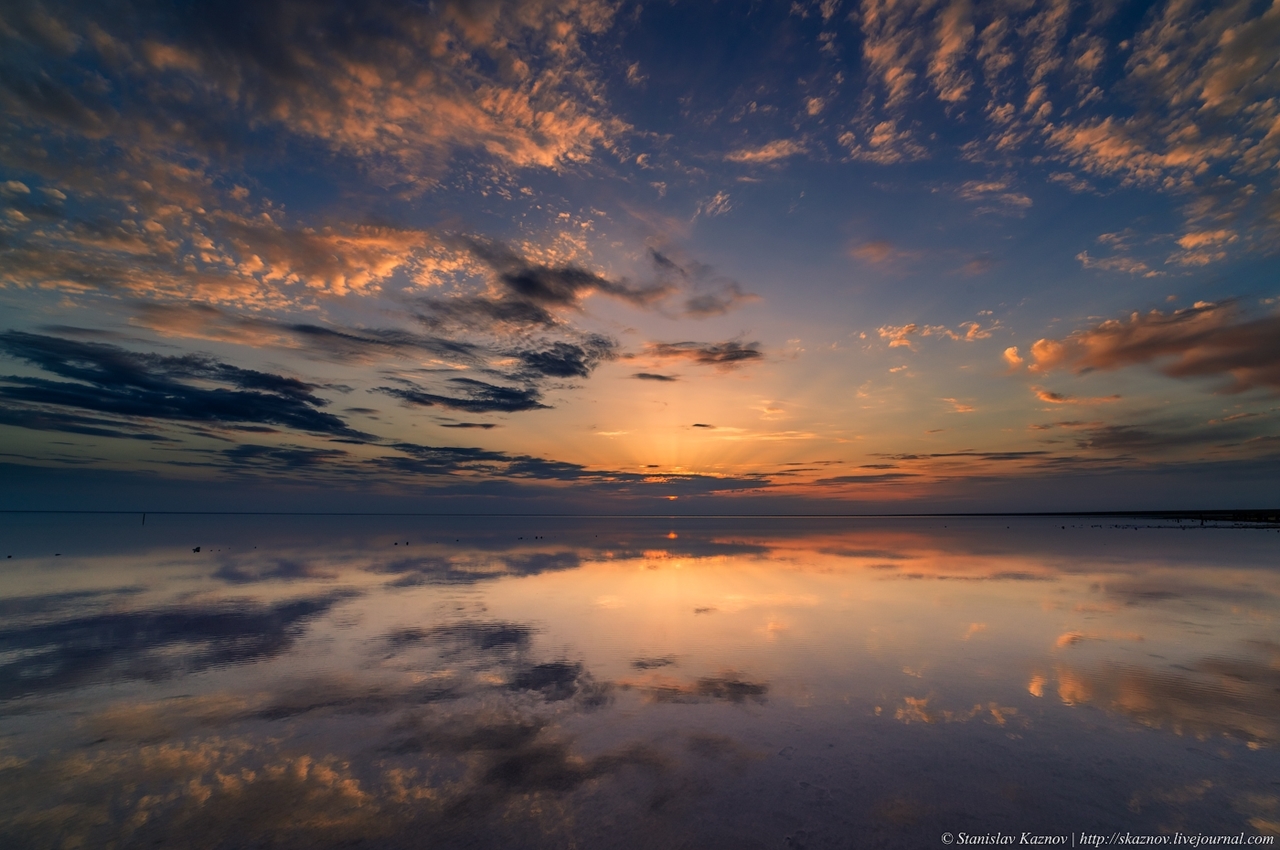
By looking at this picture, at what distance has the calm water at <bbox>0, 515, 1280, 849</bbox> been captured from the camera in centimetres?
796

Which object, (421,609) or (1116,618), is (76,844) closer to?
(421,609)

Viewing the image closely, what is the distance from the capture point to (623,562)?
41656mm

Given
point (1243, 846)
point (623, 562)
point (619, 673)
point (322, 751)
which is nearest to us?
point (1243, 846)

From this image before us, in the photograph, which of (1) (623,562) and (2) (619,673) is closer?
(2) (619,673)

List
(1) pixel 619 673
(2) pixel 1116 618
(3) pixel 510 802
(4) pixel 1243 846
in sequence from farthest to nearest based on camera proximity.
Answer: (2) pixel 1116 618, (1) pixel 619 673, (3) pixel 510 802, (4) pixel 1243 846

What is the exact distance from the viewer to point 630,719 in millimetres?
11531

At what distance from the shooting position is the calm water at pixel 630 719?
796 centimetres

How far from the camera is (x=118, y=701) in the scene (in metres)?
12.7

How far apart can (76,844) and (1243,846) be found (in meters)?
15.4

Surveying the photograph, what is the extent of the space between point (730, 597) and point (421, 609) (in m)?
13.6

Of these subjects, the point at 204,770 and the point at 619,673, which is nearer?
the point at 204,770

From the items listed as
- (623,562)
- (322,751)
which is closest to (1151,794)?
(322,751)

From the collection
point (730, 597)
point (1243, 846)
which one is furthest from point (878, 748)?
point (730, 597)

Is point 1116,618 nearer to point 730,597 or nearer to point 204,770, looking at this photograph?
point 730,597
